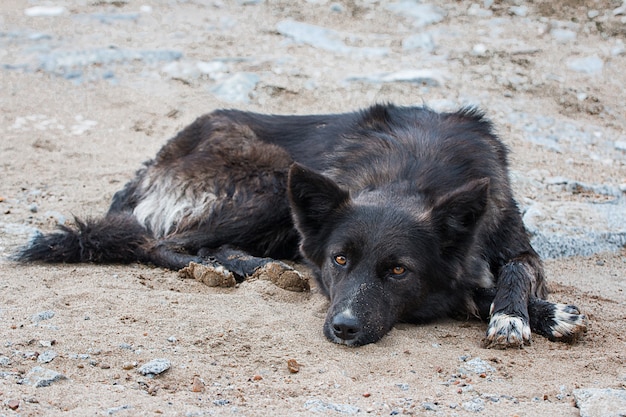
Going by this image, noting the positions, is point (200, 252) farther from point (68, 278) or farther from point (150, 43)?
point (150, 43)

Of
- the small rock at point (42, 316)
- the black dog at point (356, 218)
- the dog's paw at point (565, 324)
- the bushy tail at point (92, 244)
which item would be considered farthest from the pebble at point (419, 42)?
the small rock at point (42, 316)

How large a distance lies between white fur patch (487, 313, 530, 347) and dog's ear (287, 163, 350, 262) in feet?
4.07

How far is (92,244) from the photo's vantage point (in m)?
6.23

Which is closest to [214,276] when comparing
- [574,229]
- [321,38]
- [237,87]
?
[574,229]

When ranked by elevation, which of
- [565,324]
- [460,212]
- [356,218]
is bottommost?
[565,324]

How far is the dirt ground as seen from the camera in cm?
384

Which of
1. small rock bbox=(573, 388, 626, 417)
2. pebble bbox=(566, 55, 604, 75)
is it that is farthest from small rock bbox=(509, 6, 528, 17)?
small rock bbox=(573, 388, 626, 417)

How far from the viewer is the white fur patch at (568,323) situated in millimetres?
4918

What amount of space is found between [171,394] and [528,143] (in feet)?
21.5

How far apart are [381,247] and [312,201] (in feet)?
2.10

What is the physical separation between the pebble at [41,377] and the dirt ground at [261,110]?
0.05 ft

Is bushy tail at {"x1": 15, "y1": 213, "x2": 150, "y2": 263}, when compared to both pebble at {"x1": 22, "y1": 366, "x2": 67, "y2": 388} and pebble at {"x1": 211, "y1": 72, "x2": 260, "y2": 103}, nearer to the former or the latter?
pebble at {"x1": 22, "y1": 366, "x2": 67, "y2": 388}

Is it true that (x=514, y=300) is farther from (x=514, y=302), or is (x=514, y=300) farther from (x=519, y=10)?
(x=519, y=10)

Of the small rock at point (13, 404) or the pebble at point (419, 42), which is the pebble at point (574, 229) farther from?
the small rock at point (13, 404)
